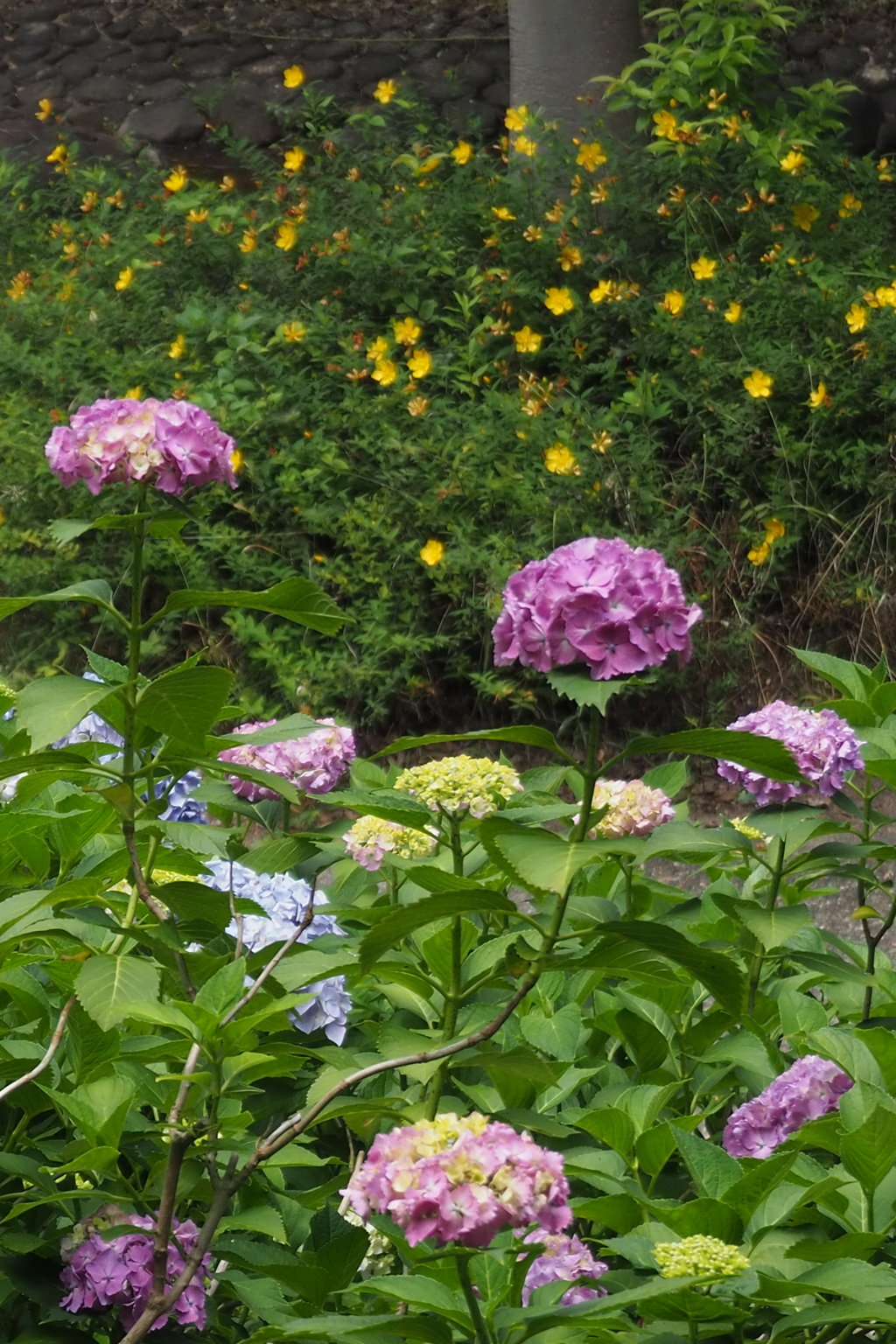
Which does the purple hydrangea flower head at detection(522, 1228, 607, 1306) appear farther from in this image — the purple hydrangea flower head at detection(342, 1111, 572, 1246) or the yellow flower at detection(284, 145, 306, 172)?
the yellow flower at detection(284, 145, 306, 172)

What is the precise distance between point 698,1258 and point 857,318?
13.8ft

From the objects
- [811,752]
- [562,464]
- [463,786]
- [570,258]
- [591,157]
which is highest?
[463,786]

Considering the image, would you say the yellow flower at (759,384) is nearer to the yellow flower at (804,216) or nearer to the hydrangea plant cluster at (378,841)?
the yellow flower at (804,216)

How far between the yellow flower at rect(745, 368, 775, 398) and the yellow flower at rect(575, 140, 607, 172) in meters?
1.40

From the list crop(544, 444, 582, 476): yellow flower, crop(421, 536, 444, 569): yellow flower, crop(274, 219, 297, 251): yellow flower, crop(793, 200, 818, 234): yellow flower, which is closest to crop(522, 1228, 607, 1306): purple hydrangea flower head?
crop(421, 536, 444, 569): yellow flower

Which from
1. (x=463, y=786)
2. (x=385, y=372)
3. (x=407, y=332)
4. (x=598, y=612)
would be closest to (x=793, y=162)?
(x=407, y=332)

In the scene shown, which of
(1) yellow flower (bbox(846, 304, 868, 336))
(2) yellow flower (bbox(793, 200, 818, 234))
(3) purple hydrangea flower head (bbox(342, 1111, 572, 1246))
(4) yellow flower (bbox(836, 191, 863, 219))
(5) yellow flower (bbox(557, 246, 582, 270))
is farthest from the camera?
(4) yellow flower (bbox(836, 191, 863, 219))

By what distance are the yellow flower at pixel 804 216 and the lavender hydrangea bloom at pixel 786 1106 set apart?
176 inches

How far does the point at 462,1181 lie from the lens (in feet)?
3.10

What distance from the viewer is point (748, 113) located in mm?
5957

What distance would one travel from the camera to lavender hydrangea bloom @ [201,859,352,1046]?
147cm

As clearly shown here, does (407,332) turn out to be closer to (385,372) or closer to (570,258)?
Answer: (385,372)

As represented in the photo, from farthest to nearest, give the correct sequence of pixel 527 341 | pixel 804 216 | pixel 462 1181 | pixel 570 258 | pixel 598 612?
pixel 804 216 → pixel 570 258 → pixel 527 341 → pixel 598 612 → pixel 462 1181

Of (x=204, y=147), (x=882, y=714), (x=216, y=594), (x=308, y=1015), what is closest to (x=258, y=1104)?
(x=308, y=1015)
